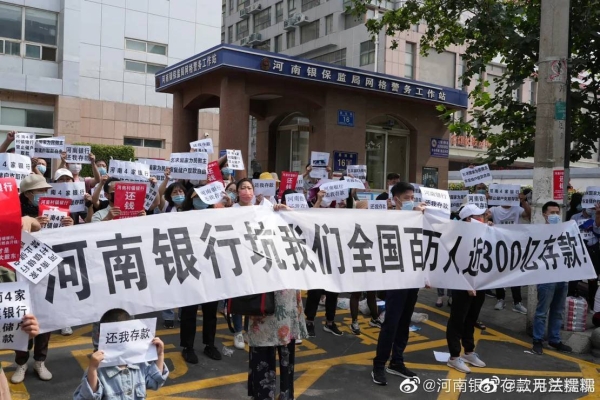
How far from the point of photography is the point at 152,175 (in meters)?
6.93

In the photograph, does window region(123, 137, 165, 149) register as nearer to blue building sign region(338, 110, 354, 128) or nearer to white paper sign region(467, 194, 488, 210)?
blue building sign region(338, 110, 354, 128)

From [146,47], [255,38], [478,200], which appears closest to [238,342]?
[478,200]

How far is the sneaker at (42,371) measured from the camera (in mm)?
4793

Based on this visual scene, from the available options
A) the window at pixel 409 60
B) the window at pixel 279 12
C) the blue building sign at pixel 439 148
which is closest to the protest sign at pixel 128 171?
the blue building sign at pixel 439 148

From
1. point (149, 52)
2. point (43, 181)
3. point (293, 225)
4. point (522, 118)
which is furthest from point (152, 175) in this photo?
point (149, 52)

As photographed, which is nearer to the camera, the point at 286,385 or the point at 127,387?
the point at 127,387

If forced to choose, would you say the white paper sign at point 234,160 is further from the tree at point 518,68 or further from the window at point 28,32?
the window at point 28,32

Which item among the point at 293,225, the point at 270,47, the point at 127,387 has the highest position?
the point at 270,47

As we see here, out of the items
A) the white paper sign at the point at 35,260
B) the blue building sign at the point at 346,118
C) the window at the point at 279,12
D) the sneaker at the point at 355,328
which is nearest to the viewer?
the white paper sign at the point at 35,260

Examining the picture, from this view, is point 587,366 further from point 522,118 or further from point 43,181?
point 43,181

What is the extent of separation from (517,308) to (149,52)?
68.8ft

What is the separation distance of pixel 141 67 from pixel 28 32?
4.66m

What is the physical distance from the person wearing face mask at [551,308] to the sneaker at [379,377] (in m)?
2.28

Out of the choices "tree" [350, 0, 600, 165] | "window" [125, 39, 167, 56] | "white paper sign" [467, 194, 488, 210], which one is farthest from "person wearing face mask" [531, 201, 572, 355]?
"window" [125, 39, 167, 56]
